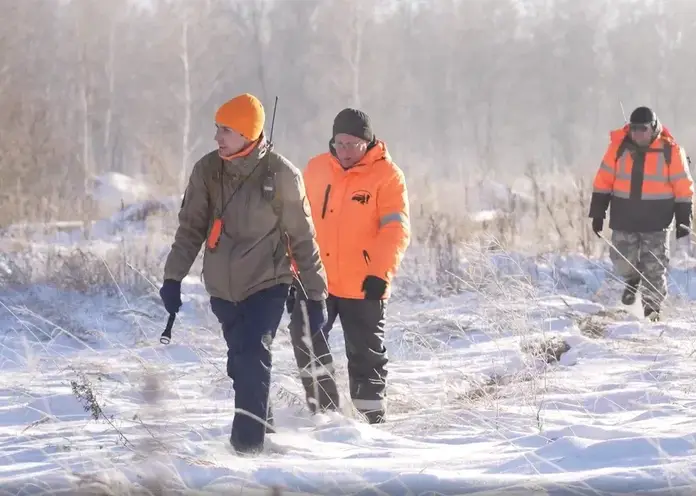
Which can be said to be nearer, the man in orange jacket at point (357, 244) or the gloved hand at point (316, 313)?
the gloved hand at point (316, 313)

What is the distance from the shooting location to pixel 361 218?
197 inches

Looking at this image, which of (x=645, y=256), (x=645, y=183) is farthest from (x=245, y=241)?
(x=645, y=256)

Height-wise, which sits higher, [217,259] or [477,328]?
[217,259]

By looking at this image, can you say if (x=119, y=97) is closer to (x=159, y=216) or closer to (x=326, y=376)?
(x=159, y=216)

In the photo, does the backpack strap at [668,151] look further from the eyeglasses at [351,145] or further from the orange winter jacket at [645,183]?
the eyeglasses at [351,145]

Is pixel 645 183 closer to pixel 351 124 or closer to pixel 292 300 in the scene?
pixel 351 124

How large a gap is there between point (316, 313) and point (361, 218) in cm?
67

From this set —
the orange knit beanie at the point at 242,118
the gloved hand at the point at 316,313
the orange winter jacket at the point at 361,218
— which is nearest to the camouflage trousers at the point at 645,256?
the orange winter jacket at the point at 361,218

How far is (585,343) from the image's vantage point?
6379 mm

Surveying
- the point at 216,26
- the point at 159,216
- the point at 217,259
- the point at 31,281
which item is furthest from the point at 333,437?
the point at 216,26

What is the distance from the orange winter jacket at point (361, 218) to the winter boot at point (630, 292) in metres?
3.87

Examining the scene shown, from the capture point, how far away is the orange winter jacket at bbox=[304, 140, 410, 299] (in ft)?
16.3

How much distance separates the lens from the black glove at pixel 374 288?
4.84m

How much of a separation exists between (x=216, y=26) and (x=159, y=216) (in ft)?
68.6
